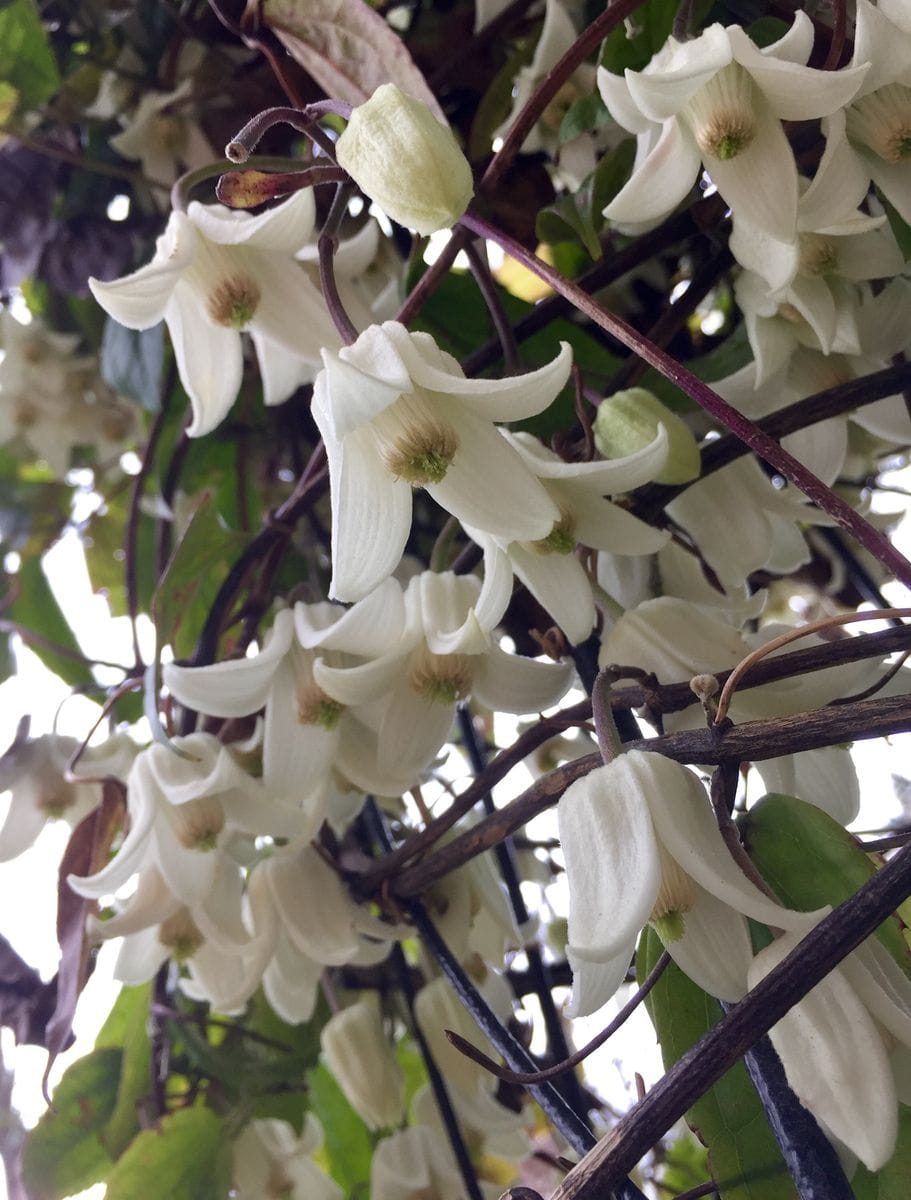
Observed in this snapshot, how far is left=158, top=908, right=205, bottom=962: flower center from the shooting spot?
60 cm

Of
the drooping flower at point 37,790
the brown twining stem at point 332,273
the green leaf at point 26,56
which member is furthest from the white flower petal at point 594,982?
the green leaf at point 26,56

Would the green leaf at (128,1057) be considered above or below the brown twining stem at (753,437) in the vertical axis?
below

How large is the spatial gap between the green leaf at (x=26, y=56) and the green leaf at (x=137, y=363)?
17cm

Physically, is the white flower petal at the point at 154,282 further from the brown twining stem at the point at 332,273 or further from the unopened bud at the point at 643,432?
the unopened bud at the point at 643,432

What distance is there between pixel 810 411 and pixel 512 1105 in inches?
18.2

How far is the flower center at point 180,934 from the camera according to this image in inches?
23.7

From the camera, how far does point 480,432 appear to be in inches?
17.4

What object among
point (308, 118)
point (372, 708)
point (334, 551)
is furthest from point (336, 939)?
point (308, 118)

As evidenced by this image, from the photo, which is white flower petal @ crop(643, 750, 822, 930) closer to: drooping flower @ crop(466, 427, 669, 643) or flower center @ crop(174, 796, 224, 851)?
drooping flower @ crop(466, 427, 669, 643)

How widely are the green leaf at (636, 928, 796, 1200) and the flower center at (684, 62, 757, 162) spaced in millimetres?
304

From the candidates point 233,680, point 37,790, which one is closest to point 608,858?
point 233,680

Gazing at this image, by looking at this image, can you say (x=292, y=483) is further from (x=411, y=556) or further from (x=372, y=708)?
(x=372, y=708)

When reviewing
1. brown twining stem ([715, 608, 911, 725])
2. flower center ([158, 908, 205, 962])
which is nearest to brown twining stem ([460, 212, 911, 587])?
brown twining stem ([715, 608, 911, 725])

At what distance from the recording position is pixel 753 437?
358mm
